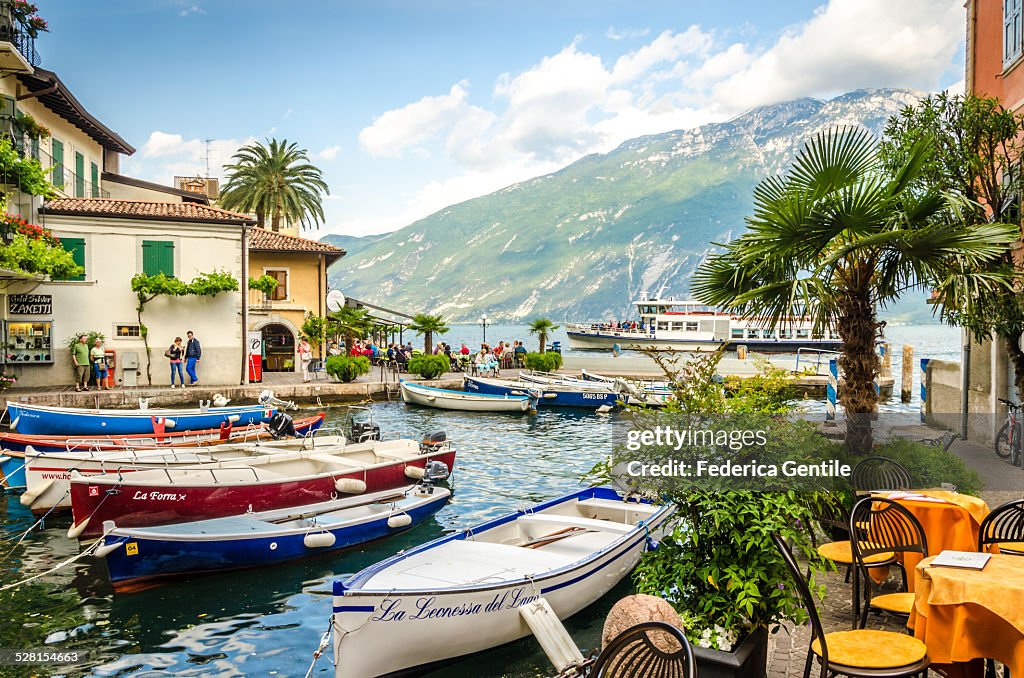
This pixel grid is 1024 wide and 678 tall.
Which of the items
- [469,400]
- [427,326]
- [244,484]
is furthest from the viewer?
[427,326]

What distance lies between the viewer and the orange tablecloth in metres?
4.54

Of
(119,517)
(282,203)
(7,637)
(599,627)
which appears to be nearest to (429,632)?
(599,627)

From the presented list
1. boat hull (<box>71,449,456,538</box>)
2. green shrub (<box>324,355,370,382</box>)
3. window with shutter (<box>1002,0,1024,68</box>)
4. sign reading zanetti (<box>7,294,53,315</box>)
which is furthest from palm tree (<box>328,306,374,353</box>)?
window with shutter (<box>1002,0,1024,68</box>)

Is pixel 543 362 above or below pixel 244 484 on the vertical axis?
above

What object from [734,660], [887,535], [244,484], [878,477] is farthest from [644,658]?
[244,484]

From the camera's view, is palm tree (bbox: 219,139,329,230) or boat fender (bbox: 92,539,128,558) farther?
palm tree (bbox: 219,139,329,230)

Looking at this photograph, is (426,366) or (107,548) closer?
(107,548)

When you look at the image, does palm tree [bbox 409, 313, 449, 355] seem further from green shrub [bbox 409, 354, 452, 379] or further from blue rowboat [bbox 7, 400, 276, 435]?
blue rowboat [bbox 7, 400, 276, 435]

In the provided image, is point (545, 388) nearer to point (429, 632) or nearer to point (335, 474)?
point (335, 474)

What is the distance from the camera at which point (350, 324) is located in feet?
Result: 135

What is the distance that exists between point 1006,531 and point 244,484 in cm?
1108

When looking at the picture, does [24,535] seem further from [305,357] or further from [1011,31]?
[305,357]

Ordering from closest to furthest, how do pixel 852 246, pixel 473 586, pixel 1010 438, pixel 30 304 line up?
pixel 473 586 → pixel 852 246 → pixel 1010 438 → pixel 30 304

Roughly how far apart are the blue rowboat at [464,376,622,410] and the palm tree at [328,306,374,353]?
7.73 m
